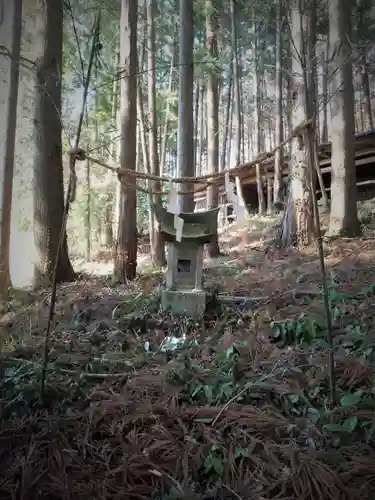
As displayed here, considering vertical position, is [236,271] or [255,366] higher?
[236,271]

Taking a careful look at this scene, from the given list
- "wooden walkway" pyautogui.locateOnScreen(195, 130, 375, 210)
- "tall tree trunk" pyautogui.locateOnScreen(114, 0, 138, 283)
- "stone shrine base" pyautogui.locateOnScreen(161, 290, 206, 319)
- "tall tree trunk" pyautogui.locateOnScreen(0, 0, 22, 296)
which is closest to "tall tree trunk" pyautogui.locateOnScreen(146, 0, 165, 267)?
"tall tree trunk" pyautogui.locateOnScreen(114, 0, 138, 283)

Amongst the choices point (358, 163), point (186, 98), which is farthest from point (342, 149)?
point (358, 163)

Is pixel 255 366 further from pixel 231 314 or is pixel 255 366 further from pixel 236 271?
pixel 236 271

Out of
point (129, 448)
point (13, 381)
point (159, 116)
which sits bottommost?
point (129, 448)

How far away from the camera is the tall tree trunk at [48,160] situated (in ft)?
19.8

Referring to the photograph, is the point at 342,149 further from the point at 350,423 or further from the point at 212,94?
the point at 350,423

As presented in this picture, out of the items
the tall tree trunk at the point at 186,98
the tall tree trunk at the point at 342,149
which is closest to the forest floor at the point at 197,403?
the tall tree trunk at the point at 342,149

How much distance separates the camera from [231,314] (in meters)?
4.36

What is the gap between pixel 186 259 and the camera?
15.1 ft

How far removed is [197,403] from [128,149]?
4921 mm

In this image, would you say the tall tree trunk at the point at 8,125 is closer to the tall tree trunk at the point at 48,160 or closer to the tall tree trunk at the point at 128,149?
the tall tree trunk at the point at 48,160

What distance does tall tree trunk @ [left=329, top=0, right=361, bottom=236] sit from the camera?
720 centimetres

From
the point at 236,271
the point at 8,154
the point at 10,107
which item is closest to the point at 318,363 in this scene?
the point at 236,271

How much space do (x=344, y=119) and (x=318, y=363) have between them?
6.08m
